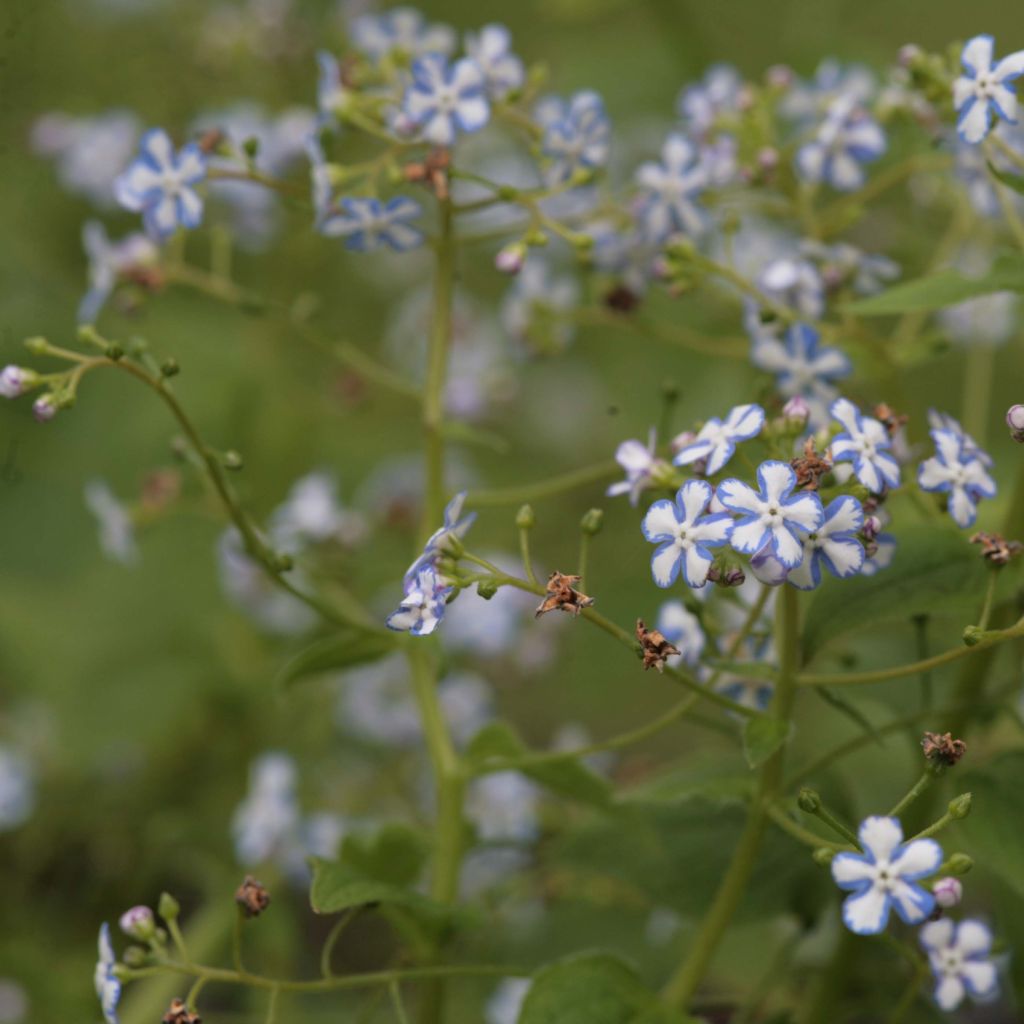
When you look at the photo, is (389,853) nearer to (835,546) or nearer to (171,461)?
(835,546)

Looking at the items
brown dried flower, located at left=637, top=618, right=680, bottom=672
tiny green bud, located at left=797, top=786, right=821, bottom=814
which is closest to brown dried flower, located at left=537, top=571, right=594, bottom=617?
brown dried flower, located at left=637, top=618, right=680, bottom=672

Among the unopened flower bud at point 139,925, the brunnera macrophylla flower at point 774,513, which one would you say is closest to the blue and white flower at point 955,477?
the brunnera macrophylla flower at point 774,513

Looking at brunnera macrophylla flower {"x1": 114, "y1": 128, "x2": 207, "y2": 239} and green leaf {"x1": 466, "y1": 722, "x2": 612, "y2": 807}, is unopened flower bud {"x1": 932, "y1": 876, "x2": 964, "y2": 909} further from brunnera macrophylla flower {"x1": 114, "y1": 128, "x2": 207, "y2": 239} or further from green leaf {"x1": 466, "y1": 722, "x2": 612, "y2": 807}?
brunnera macrophylla flower {"x1": 114, "y1": 128, "x2": 207, "y2": 239}

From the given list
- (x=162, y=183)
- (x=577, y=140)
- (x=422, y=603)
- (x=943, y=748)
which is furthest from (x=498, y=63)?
(x=943, y=748)

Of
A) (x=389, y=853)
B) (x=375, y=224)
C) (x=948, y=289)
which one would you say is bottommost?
(x=389, y=853)

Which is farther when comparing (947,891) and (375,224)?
(375,224)

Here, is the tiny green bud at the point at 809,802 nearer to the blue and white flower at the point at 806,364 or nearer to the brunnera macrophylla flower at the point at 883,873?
the brunnera macrophylla flower at the point at 883,873
